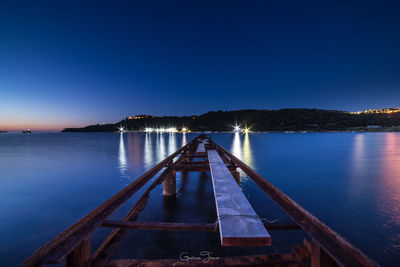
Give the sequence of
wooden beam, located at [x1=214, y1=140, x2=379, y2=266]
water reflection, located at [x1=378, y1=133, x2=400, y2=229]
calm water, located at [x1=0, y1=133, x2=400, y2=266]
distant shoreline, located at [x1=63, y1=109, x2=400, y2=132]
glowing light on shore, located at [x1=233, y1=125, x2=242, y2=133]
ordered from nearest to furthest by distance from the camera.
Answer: wooden beam, located at [x1=214, y1=140, x2=379, y2=266]
calm water, located at [x1=0, y1=133, x2=400, y2=266]
water reflection, located at [x1=378, y1=133, x2=400, y2=229]
distant shoreline, located at [x1=63, y1=109, x2=400, y2=132]
glowing light on shore, located at [x1=233, y1=125, x2=242, y2=133]

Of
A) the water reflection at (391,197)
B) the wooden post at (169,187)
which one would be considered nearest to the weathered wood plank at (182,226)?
the water reflection at (391,197)

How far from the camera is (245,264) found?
9.48 ft

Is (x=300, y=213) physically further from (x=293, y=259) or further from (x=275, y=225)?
(x=293, y=259)

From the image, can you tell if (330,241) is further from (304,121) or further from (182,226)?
(304,121)

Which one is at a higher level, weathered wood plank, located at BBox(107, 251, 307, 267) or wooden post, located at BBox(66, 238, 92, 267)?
wooden post, located at BBox(66, 238, 92, 267)

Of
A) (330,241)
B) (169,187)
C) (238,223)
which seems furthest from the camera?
(169,187)

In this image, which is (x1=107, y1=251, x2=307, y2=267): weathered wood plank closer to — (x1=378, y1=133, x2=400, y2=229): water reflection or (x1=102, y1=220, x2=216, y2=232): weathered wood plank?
(x1=102, y1=220, x2=216, y2=232): weathered wood plank

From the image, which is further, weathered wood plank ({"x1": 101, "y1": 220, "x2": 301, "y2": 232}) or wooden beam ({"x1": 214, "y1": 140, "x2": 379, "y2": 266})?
weathered wood plank ({"x1": 101, "y1": 220, "x2": 301, "y2": 232})

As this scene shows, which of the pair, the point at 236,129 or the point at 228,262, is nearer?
the point at 228,262

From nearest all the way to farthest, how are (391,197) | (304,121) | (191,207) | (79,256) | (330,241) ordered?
(330,241)
(79,256)
(191,207)
(391,197)
(304,121)

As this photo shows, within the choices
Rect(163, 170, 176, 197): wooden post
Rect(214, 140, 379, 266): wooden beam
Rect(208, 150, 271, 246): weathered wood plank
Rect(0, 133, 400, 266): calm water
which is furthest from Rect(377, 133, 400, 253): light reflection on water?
Rect(163, 170, 176, 197): wooden post

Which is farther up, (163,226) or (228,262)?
(163,226)

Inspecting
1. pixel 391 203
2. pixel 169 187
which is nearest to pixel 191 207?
pixel 169 187

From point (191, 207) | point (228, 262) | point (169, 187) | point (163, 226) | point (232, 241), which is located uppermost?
point (232, 241)
